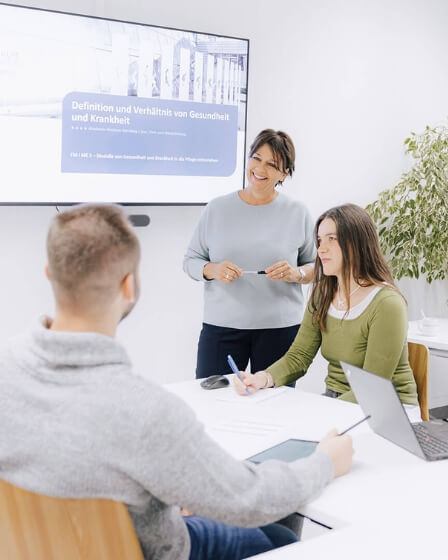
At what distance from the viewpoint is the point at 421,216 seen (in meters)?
4.81

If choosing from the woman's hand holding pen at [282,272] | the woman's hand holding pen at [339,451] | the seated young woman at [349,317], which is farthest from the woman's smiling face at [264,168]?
the woman's hand holding pen at [339,451]

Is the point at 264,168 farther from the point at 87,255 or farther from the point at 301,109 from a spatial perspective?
the point at 87,255

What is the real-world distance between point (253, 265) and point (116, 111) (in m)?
1.04

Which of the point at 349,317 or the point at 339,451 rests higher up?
the point at 349,317

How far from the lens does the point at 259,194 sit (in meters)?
3.19

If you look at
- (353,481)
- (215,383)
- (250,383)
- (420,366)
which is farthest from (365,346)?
(353,481)

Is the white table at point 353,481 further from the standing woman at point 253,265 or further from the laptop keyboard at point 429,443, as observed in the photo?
the standing woman at point 253,265

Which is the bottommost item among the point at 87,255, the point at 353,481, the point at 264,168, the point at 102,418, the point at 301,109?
the point at 353,481

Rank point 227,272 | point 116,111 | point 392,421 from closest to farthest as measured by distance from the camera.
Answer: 1. point 392,421
2. point 227,272
3. point 116,111

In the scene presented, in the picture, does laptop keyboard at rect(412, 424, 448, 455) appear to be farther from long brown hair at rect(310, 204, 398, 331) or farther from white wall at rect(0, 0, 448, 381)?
white wall at rect(0, 0, 448, 381)

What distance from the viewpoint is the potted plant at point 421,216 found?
4785mm

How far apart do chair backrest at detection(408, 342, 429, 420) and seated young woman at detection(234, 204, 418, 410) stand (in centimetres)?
14

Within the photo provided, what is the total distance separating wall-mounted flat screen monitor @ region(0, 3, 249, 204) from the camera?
3.25m

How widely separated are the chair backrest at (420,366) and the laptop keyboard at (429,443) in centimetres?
68
